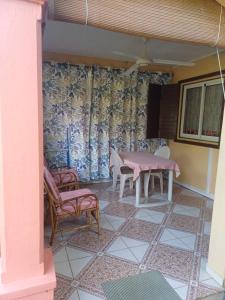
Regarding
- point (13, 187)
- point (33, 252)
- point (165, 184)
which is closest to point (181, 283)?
point (33, 252)

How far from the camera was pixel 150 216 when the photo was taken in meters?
3.18

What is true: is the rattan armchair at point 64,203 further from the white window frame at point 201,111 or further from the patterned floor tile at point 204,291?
the white window frame at point 201,111

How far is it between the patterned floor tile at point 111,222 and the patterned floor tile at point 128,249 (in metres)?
0.27

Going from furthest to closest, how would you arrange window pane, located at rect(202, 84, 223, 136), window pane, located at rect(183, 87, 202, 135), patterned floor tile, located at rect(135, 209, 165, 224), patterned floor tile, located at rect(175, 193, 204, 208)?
window pane, located at rect(183, 87, 202, 135) < window pane, located at rect(202, 84, 223, 136) < patterned floor tile, located at rect(175, 193, 204, 208) < patterned floor tile, located at rect(135, 209, 165, 224)

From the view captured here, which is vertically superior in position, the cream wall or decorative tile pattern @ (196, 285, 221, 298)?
the cream wall

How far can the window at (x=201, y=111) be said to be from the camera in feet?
12.6

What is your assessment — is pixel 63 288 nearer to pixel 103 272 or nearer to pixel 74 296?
pixel 74 296

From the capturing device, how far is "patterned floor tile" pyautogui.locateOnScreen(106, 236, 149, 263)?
2.25 m

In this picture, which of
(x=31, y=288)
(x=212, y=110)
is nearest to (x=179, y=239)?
(x=31, y=288)

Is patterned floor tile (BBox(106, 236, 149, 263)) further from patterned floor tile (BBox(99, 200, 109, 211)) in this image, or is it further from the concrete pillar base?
the concrete pillar base

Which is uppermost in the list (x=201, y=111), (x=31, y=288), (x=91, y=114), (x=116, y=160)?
(x=201, y=111)

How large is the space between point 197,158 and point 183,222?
5.16 ft

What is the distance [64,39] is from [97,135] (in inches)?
67.8

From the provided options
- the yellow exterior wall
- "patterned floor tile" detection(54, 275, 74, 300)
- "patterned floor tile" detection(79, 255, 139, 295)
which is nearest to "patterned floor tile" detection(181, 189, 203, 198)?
the yellow exterior wall
